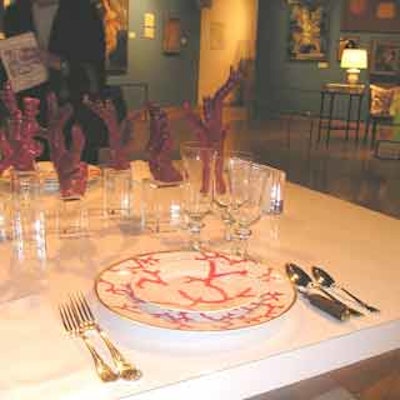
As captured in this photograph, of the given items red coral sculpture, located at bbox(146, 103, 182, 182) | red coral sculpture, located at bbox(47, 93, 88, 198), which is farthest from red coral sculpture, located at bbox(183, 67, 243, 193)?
red coral sculpture, located at bbox(47, 93, 88, 198)

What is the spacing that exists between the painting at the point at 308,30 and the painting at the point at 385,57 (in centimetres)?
77

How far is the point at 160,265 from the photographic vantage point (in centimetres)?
107

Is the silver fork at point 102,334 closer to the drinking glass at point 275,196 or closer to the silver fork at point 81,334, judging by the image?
the silver fork at point 81,334

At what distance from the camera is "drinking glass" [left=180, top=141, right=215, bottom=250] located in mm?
1265

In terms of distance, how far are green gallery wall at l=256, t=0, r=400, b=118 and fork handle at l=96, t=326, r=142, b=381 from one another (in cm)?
899

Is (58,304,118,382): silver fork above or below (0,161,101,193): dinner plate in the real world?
below

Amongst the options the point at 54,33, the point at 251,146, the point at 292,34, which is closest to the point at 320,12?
the point at 292,34

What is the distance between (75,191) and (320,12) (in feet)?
29.0

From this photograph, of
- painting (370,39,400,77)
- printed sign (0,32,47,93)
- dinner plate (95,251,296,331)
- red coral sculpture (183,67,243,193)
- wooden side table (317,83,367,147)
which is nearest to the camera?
dinner plate (95,251,296,331)

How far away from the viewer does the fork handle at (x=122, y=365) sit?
77 centimetres

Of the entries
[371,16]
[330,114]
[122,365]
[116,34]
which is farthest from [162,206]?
[371,16]

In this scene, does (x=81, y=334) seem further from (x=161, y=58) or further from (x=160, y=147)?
(x=161, y=58)

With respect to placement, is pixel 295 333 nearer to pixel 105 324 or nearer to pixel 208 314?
pixel 208 314

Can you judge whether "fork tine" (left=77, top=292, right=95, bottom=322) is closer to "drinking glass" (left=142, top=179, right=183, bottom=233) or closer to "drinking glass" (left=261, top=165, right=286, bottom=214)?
"drinking glass" (left=142, top=179, right=183, bottom=233)
